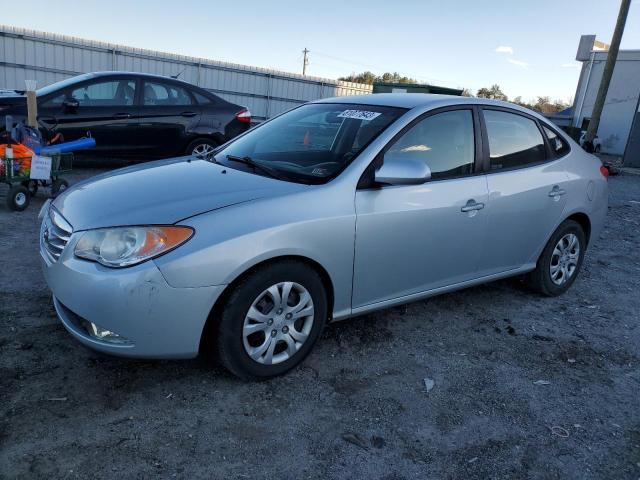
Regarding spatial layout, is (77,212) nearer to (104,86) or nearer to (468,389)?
(468,389)

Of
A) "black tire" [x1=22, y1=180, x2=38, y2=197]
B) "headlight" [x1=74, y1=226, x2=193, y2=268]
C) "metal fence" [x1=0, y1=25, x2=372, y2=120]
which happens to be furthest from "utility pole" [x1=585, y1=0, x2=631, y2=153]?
"headlight" [x1=74, y1=226, x2=193, y2=268]

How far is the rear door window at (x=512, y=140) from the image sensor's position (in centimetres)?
389

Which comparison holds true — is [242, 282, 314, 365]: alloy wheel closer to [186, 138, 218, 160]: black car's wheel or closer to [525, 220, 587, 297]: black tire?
[525, 220, 587, 297]: black tire

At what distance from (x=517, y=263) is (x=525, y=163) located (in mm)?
788

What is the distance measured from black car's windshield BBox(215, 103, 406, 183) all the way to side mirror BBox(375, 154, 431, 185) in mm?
223

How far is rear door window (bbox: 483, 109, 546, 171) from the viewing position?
3887 millimetres

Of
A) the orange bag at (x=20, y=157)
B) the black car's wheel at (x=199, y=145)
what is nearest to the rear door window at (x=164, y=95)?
the black car's wheel at (x=199, y=145)

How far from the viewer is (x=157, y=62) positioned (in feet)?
54.7

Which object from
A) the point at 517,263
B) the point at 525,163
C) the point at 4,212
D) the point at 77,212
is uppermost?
the point at 525,163

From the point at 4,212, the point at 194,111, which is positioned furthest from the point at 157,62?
the point at 4,212

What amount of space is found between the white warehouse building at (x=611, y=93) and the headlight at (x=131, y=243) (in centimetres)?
2335

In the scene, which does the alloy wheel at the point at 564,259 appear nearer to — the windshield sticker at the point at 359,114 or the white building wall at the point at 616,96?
the windshield sticker at the point at 359,114

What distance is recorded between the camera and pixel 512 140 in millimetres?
4055

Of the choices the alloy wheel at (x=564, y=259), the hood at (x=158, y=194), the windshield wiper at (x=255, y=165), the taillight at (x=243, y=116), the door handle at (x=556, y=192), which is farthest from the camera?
the taillight at (x=243, y=116)
